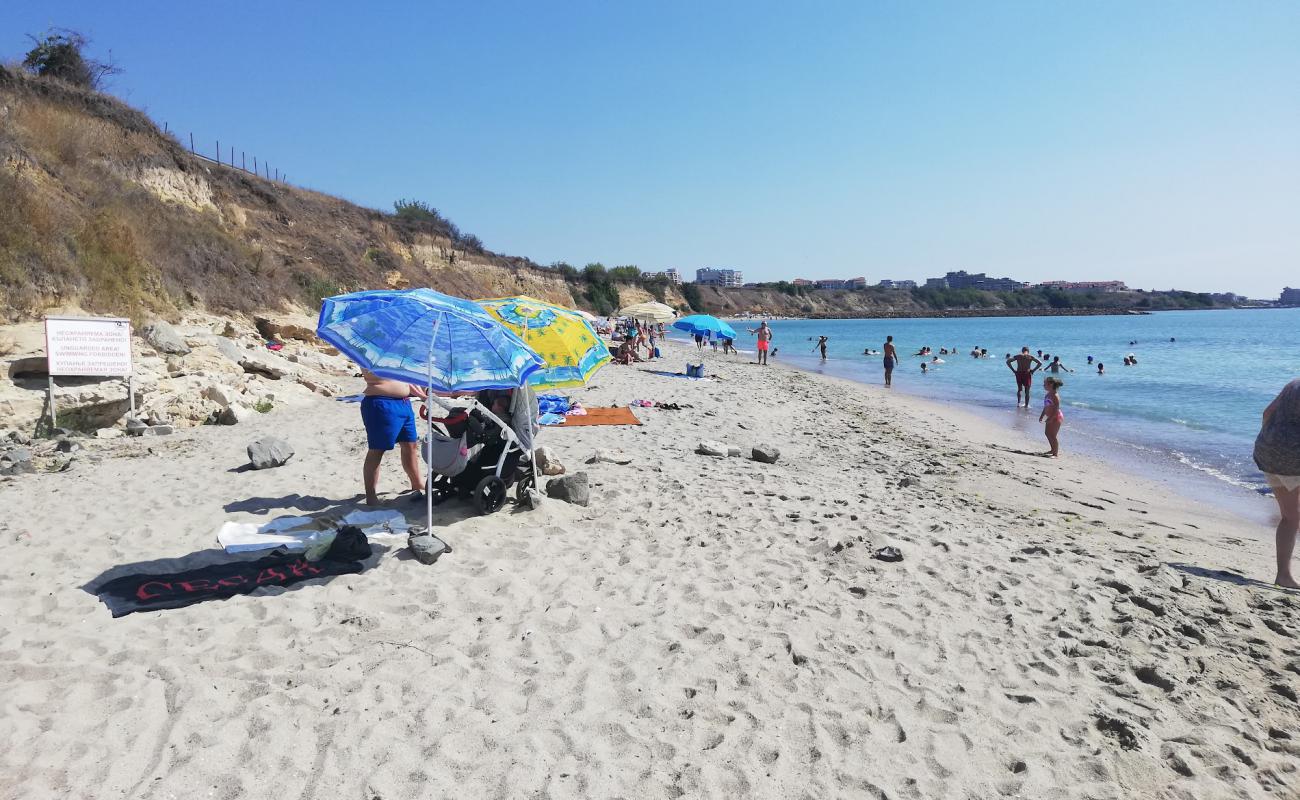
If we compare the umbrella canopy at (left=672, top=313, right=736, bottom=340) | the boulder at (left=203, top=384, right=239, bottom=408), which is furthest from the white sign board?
the umbrella canopy at (left=672, top=313, right=736, bottom=340)

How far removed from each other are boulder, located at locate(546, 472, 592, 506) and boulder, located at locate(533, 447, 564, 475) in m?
0.28

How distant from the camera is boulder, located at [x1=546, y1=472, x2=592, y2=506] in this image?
6039 mm

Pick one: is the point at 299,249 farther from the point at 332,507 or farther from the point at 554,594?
the point at 554,594

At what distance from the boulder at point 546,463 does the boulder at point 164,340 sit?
780 centimetres

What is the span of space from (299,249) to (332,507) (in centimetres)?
2437

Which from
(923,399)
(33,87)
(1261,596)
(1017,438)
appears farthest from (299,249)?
(1261,596)

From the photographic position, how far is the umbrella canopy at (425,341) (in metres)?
4.55

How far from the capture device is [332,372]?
1466cm

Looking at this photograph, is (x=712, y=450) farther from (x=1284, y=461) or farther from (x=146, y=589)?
(x=146, y=589)

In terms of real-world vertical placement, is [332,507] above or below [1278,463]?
below

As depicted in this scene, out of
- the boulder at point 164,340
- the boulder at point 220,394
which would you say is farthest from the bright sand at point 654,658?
the boulder at point 164,340

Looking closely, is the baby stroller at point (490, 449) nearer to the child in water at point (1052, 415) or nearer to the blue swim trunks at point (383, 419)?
the blue swim trunks at point (383, 419)

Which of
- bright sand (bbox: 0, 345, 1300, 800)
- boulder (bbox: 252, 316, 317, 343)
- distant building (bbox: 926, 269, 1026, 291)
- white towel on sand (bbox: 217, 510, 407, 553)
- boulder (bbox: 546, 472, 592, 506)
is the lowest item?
bright sand (bbox: 0, 345, 1300, 800)

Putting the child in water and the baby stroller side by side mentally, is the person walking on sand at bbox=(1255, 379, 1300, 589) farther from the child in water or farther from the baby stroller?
the child in water
